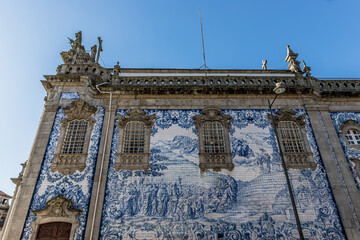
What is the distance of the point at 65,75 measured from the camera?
1264cm

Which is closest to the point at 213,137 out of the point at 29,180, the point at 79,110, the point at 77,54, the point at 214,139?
the point at 214,139

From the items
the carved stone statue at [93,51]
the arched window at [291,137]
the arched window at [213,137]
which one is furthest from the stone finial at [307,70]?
the carved stone statue at [93,51]

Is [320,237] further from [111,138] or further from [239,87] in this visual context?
[111,138]

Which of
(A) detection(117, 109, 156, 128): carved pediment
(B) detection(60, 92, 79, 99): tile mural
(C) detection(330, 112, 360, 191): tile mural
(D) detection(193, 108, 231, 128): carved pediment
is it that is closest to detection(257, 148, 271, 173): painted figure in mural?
(D) detection(193, 108, 231, 128): carved pediment

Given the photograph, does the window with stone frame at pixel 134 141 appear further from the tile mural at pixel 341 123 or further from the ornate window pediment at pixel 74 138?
Answer: the tile mural at pixel 341 123

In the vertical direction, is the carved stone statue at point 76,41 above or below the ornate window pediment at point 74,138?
above

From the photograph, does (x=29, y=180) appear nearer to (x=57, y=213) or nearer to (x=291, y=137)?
(x=57, y=213)

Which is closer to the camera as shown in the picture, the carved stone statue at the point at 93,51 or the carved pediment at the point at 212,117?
the carved pediment at the point at 212,117

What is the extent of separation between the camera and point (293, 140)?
11.5m

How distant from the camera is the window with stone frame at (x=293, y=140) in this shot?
10.9 meters

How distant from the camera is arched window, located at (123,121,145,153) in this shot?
11.2m

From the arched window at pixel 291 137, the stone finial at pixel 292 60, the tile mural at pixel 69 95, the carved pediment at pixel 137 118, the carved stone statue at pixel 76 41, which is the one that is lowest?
the arched window at pixel 291 137

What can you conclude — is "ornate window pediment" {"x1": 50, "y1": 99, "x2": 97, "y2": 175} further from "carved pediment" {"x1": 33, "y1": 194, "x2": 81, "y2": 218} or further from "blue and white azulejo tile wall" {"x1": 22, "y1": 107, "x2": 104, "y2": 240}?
"carved pediment" {"x1": 33, "y1": 194, "x2": 81, "y2": 218}

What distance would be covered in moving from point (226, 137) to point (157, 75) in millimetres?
5377
